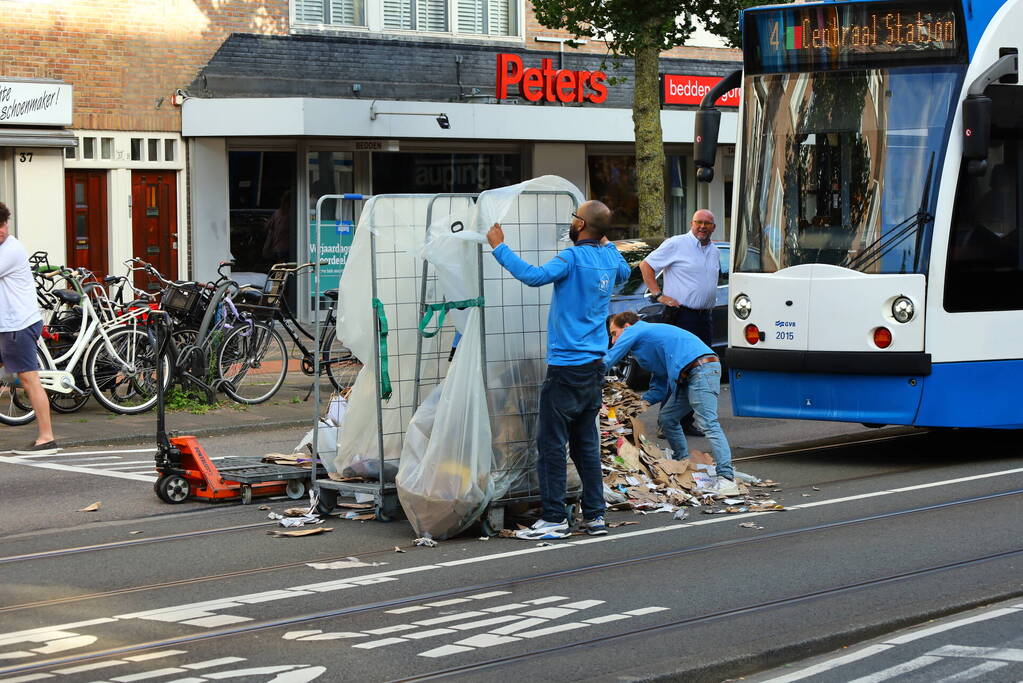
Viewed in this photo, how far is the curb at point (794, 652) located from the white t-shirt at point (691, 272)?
5.99 meters

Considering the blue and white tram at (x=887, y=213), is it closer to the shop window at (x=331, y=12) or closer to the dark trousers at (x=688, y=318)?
the dark trousers at (x=688, y=318)

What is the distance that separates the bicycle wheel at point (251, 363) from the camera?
573 inches

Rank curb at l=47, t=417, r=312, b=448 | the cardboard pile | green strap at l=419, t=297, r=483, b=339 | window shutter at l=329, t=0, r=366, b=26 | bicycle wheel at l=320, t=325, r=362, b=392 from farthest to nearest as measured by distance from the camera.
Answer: window shutter at l=329, t=0, r=366, b=26 → curb at l=47, t=417, r=312, b=448 → bicycle wheel at l=320, t=325, r=362, b=392 → the cardboard pile → green strap at l=419, t=297, r=483, b=339

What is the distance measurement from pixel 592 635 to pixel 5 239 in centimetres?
741

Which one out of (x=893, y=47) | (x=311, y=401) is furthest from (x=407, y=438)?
(x=311, y=401)

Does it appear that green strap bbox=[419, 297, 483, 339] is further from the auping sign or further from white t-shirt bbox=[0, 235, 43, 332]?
the auping sign

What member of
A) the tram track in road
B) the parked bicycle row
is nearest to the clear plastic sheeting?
the tram track in road

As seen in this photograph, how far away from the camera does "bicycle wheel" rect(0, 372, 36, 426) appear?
13062 millimetres

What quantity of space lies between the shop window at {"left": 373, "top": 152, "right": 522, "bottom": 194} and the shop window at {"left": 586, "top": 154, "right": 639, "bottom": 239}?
139cm

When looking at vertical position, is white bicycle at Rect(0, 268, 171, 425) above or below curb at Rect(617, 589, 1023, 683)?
above

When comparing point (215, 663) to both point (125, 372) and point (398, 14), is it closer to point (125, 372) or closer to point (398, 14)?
point (125, 372)

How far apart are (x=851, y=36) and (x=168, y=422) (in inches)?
260

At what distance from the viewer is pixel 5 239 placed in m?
12.0

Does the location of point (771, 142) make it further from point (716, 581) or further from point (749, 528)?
point (716, 581)
